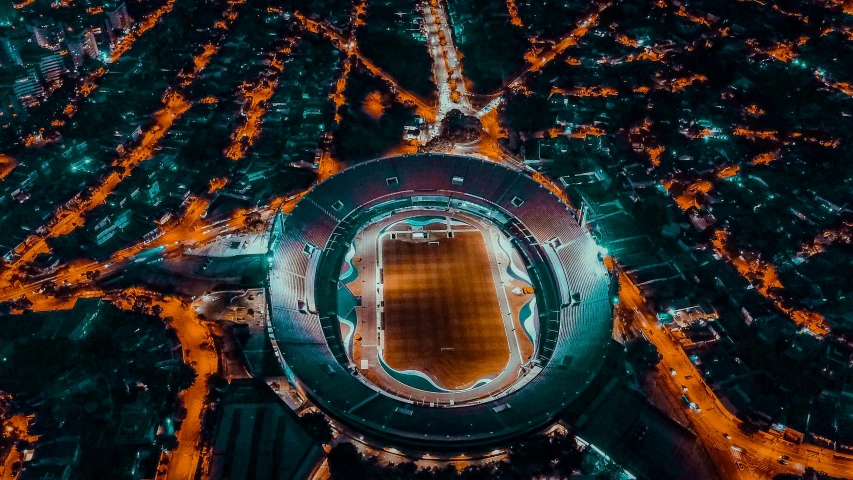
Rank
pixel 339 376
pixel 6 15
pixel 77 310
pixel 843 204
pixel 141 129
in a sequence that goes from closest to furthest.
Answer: pixel 339 376 → pixel 77 310 → pixel 843 204 → pixel 141 129 → pixel 6 15

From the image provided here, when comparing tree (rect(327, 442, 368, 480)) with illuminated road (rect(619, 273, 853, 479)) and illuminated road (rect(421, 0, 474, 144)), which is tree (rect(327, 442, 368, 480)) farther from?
illuminated road (rect(421, 0, 474, 144))

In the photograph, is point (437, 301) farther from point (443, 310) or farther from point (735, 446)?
point (735, 446)

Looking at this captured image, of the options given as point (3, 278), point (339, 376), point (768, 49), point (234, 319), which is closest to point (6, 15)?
point (3, 278)

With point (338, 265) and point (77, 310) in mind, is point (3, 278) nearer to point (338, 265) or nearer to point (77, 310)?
point (77, 310)

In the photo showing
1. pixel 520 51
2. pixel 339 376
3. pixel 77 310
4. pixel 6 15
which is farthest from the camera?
pixel 6 15

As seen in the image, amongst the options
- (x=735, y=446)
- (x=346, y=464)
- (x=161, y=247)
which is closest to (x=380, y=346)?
(x=346, y=464)

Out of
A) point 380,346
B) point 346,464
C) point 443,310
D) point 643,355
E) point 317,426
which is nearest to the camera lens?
point 346,464

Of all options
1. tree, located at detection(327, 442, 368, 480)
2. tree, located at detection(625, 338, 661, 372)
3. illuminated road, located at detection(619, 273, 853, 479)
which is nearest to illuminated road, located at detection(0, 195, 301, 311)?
tree, located at detection(327, 442, 368, 480)
